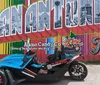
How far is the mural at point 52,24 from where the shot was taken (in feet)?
37.9

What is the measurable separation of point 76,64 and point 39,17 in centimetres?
372

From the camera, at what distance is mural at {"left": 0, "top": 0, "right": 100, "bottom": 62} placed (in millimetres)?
11555

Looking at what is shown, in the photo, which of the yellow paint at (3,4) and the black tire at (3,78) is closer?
the black tire at (3,78)

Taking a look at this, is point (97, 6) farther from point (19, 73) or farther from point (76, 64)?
point (19, 73)

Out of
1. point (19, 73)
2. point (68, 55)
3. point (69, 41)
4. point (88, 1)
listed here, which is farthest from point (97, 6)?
point (19, 73)

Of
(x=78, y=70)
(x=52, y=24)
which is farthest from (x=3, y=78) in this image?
(x=52, y=24)

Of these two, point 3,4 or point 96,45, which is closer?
point 96,45

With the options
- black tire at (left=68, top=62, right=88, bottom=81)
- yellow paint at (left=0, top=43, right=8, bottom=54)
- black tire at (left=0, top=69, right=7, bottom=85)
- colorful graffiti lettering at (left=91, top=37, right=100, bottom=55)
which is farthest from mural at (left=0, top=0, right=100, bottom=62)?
black tire at (left=0, top=69, right=7, bottom=85)

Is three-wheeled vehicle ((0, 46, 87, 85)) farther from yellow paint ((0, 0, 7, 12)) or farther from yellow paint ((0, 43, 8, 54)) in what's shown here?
yellow paint ((0, 0, 7, 12))

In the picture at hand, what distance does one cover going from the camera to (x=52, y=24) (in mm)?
11688

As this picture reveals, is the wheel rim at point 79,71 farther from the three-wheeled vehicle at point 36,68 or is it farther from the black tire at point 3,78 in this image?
the black tire at point 3,78

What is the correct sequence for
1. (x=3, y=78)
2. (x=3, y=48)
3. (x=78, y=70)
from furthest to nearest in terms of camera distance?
(x=3, y=48)
(x=78, y=70)
(x=3, y=78)

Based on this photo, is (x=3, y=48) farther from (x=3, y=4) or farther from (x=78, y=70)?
(x=78, y=70)

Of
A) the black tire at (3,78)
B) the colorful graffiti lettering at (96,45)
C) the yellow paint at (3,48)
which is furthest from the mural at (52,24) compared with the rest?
the black tire at (3,78)
